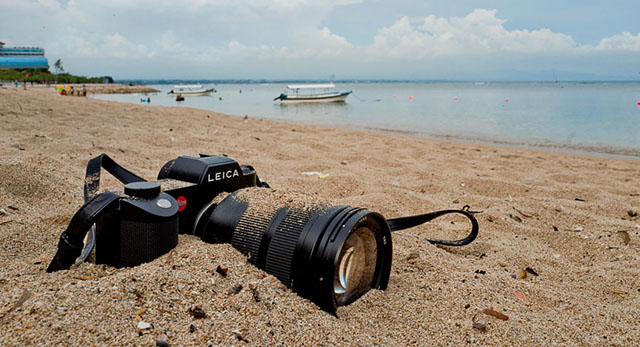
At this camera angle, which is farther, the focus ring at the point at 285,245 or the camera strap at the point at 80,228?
the focus ring at the point at 285,245

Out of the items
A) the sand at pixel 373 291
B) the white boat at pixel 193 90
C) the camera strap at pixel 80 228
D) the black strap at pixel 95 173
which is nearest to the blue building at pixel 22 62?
the white boat at pixel 193 90

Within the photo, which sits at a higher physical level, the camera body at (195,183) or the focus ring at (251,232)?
the camera body at (195,183)

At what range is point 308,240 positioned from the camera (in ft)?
4.21

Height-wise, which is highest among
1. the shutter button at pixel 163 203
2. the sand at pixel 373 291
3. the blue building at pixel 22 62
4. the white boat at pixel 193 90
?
the blue building at pixel 22 62

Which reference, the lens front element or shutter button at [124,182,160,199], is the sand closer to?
the lens front element

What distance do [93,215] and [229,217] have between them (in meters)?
0.47

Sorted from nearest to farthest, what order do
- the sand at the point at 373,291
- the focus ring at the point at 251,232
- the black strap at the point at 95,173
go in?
the sand at the point at 373,291
the focus ring at the point at 251,232
the black strap at the point at 95,173

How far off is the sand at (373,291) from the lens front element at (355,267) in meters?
0.06

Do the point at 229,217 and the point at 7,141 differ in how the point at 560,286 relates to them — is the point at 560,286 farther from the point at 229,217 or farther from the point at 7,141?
the point at 7,141

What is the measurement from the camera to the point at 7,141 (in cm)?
395

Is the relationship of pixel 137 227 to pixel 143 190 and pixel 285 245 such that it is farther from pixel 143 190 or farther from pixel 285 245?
pixel 285 245

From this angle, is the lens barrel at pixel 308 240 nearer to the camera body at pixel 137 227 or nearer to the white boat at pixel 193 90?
the camera body at pixel 137 227

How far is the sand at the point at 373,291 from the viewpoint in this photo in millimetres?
1173

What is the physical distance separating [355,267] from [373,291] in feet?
0.68
